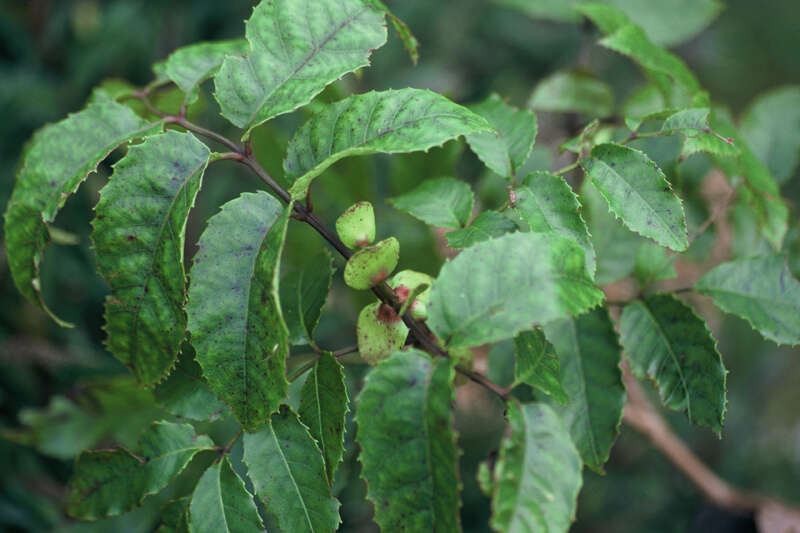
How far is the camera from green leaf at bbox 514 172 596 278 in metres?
0.47

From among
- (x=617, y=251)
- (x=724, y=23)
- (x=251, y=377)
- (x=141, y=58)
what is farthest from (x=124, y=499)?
(x=724, y=23)

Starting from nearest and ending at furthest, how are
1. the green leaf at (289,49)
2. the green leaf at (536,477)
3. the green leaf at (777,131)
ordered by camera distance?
1. the green leaf at (536,477)
2. the green leaf at (289,49)
3. the green leaf at (777,131)

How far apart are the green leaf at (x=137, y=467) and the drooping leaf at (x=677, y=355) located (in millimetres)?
385

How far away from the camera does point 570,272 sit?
0.41 metres

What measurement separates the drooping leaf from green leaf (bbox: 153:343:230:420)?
14.7 inches

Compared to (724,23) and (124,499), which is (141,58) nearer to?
(124,499)

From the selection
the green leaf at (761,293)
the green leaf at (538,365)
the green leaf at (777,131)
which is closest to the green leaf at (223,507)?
the green leaf at (538,365)

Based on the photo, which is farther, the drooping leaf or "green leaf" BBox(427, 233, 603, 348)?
Result: the drooping leaf

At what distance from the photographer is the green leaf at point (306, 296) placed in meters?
0.54

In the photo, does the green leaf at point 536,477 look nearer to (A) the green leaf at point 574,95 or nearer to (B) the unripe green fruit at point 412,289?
(B) the unripe green fruit at point 412,289

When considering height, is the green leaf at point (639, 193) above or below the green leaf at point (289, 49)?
below

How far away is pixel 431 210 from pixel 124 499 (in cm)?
36

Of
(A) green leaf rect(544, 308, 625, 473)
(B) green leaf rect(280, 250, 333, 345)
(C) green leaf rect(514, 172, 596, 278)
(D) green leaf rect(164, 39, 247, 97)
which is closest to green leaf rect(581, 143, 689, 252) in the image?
(C) green leaf rect(514, 172, 596, 278)

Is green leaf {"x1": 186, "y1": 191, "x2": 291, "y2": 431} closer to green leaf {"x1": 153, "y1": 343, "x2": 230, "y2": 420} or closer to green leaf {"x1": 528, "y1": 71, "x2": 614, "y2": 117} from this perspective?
green leaf {"x1": 153, "y1": 343, "x2": 230, "y2": 420}
